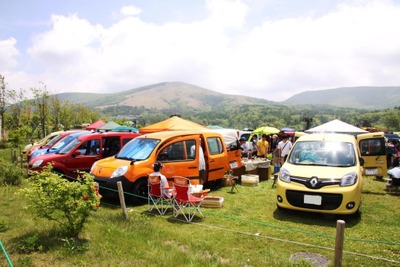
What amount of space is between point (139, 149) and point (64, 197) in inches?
147

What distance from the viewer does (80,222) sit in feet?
16.3

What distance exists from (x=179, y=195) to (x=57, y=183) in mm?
2453

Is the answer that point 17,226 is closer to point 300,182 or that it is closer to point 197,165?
point 197,165

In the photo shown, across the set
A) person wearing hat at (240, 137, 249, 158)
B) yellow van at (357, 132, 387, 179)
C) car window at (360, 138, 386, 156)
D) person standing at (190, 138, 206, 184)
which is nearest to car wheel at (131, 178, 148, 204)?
person standing at (190, 138, 206, 184)

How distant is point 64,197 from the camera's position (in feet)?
15.7

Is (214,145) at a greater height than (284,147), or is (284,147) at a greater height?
(214,145)

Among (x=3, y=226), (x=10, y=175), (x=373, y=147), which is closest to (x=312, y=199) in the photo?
(x=373, y=147)

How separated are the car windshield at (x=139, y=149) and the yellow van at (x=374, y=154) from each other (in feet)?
22.5

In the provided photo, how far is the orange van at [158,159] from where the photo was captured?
7.59m

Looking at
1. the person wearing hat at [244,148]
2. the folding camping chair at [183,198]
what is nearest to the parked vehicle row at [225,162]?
the folding camping chair at [183,198]

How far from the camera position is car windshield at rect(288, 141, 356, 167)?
22.9ft

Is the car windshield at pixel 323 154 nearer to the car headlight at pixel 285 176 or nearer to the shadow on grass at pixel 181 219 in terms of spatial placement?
the car headlight at pixel 285 176

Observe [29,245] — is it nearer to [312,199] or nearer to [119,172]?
[119,172]

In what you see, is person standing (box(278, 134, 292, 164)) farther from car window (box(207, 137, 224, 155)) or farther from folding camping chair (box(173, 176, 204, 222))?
folding camping chair (box(173, 176, 204, 222))
